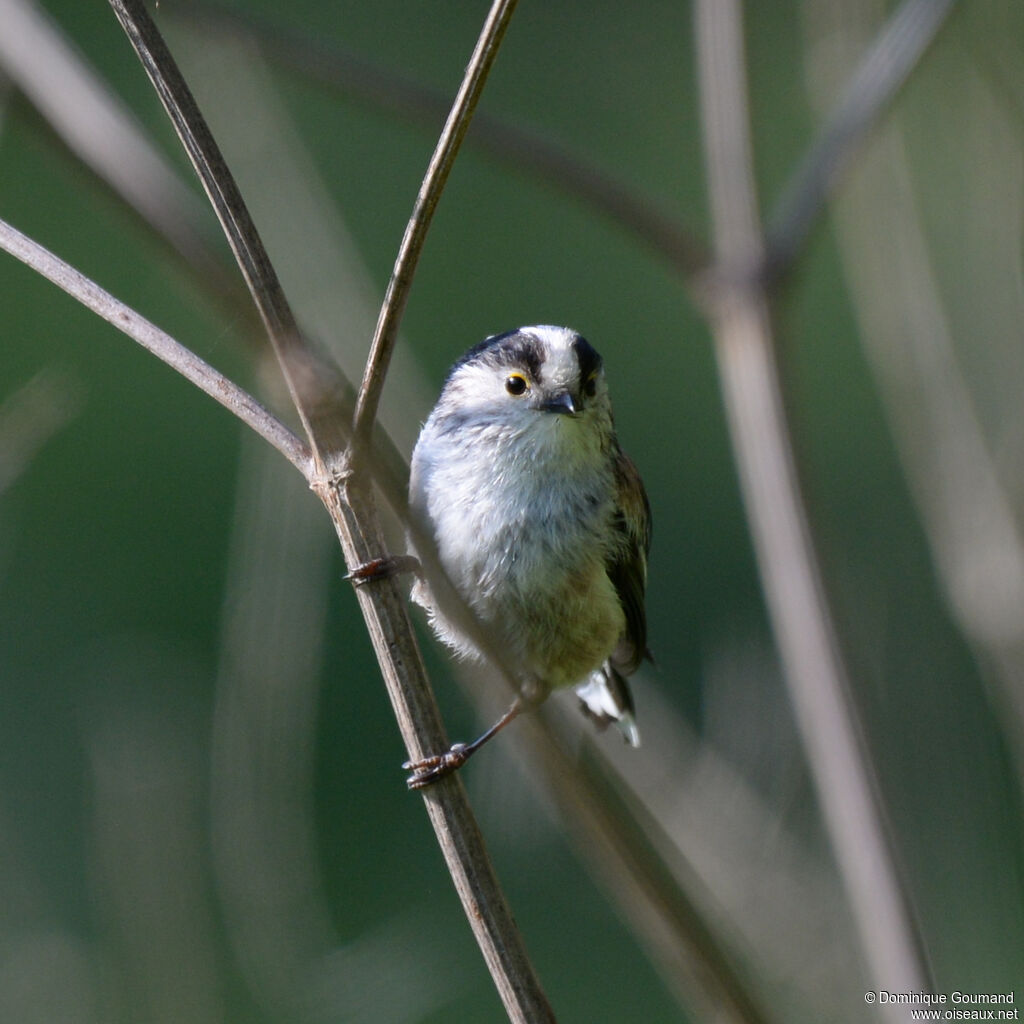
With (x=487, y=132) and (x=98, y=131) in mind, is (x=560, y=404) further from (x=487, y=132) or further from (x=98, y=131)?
(x=98, y=131)

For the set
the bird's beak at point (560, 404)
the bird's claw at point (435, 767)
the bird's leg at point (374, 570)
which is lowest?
the bird's claw at point (435, 767)

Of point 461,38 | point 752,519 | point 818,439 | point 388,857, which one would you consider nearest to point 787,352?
point 752,519

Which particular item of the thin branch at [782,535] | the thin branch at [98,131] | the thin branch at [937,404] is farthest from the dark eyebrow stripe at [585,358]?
the thin branch at [98,131]

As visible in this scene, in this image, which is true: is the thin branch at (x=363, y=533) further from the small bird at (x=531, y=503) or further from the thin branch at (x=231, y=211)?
the small bird at (x=531, y=503)

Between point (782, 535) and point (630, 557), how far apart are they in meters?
1.23

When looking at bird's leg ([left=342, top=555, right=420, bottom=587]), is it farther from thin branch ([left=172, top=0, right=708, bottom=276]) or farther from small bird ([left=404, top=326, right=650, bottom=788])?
small bird ([left=404, top=326, right=650, bottom=788])

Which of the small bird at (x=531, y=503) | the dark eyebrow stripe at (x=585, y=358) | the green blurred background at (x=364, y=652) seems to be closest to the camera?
the green blurred background at (x=364, y=652)

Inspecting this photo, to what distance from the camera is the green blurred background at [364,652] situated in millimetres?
2434

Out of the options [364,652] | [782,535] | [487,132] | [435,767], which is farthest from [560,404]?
[364,652]

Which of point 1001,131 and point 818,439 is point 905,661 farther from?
point 818,439

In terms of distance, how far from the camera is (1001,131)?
2.56 metres

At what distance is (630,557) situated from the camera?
3.06 meters

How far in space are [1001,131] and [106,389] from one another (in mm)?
5059

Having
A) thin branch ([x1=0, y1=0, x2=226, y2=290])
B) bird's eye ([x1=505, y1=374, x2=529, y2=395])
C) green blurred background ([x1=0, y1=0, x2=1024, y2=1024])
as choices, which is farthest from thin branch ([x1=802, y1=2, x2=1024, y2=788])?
thin branch ([x1=0, y1=0, x2=226, y2=290])
